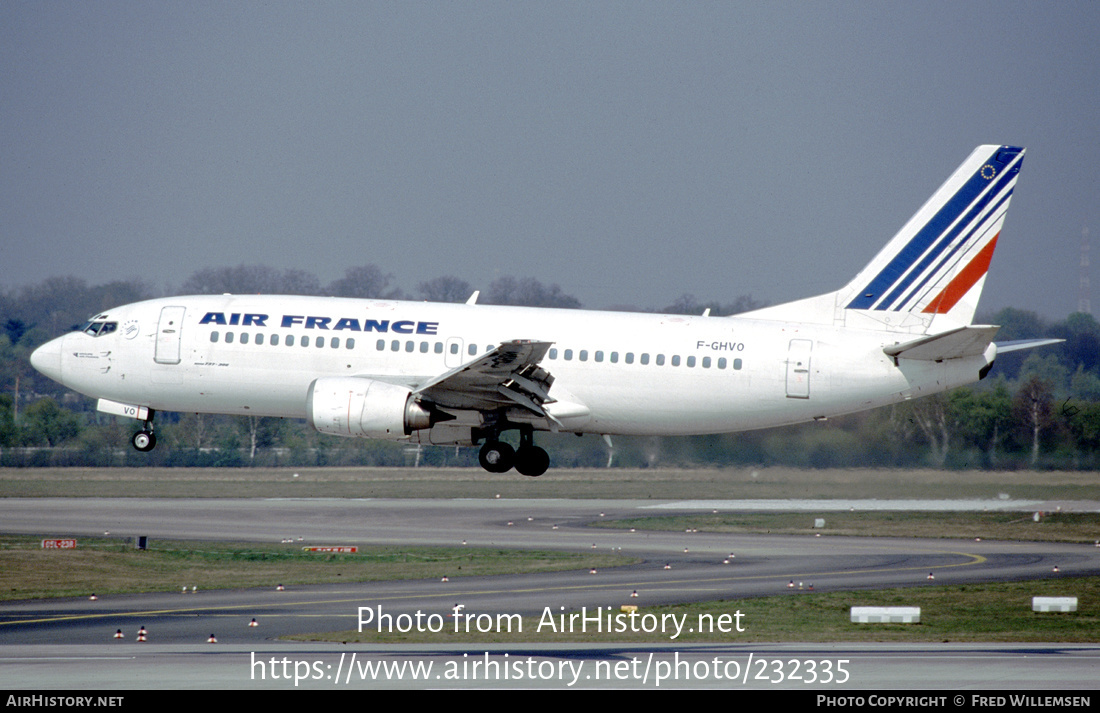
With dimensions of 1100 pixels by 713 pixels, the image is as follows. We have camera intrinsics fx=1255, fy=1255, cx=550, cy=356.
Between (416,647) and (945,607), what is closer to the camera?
(416,647)

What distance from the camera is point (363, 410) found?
31.1 metres

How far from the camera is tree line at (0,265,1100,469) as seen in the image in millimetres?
45625

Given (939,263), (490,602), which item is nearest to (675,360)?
(939,263)

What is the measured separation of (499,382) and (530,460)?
9.27ft

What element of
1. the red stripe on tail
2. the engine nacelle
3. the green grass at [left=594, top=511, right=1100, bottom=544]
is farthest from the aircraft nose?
the red stripe on tail

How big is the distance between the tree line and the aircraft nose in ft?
60.0

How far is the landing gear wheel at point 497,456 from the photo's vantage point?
107ft

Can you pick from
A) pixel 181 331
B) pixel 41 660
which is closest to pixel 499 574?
pixel 181 331

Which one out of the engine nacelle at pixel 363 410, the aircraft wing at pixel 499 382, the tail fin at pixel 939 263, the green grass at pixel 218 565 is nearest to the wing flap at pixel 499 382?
the aircraft wing at pixel 499 382

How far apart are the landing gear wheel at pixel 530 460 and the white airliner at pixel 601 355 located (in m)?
0.04

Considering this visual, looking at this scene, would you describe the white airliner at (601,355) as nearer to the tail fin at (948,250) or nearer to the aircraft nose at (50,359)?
the tail fin at (948,250)

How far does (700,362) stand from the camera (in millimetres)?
32688

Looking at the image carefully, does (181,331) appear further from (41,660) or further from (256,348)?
(41,660)

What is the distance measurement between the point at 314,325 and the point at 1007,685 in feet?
66.0
